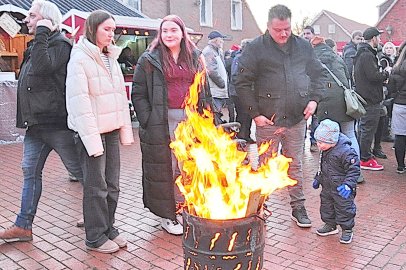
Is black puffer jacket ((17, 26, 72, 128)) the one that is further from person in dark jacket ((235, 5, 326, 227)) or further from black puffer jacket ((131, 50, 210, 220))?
person in dark jacket ((235, 5, 326, 227))

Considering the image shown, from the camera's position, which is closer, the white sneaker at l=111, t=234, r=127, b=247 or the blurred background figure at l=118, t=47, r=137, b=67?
the white sneaker at l=111, t=234, r=127, b=247

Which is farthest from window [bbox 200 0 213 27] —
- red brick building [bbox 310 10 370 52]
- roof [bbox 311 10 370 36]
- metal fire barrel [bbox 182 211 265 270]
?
roof [bbox 311 10 370 36]

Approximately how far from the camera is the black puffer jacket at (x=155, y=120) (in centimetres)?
420

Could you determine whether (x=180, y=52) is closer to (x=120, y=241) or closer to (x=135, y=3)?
(x=120, y=241)

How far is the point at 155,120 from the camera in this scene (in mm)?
4207

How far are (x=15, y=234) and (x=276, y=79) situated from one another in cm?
267

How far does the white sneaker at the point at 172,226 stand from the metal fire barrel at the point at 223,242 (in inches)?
72.4

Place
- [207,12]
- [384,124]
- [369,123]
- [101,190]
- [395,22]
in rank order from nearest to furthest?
[101,190], [369,123], [384,124], [207,12], [395,22]

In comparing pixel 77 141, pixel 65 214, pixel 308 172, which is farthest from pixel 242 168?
pixel 308 172

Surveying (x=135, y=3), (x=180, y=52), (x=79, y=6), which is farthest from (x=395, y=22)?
(x=180, y=52)

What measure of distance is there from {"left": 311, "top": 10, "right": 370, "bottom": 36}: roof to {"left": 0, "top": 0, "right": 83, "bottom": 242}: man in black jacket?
169ft

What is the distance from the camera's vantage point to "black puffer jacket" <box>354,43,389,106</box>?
6.46 m

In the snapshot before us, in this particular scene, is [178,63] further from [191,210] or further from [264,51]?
[191,210]

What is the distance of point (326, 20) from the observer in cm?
5447
